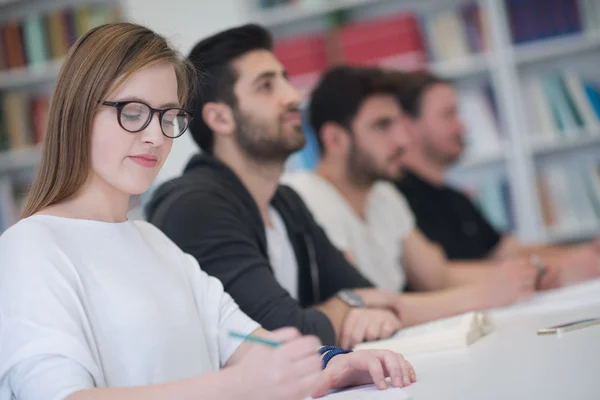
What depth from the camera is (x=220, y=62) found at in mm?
1913

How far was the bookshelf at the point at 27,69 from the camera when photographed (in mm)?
4199

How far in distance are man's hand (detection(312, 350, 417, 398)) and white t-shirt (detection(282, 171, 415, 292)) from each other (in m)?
1.33

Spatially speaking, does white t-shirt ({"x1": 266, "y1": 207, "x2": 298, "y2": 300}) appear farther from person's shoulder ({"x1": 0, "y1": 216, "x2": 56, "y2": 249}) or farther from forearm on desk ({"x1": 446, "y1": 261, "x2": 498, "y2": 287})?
forearm on desk ({"x1": 446, "y1": 261, "x2": 498, "y2": 287})

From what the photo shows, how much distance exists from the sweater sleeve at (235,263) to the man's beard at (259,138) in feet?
0.89

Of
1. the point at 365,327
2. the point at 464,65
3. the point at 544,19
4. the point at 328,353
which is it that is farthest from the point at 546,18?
the point at 328,353

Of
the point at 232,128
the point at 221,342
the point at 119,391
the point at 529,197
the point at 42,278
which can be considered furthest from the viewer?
the point at 529,197

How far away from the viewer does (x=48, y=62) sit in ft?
14.0

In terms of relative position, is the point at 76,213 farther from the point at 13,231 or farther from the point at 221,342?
the point at 221,342

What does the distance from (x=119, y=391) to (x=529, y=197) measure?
343 cm

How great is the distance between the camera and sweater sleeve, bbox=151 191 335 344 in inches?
64.4

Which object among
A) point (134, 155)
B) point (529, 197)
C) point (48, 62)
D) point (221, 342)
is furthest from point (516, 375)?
point (48, 62)

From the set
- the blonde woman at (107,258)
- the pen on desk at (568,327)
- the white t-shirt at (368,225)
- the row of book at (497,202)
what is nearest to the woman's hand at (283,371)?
the blonde woman at (107,258)

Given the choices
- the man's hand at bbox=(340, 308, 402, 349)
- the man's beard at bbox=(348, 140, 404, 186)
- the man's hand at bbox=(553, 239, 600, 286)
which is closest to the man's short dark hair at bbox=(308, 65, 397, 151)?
the man's beard at bbox=(348, 140, 404, 186)

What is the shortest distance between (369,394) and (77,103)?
591mm
